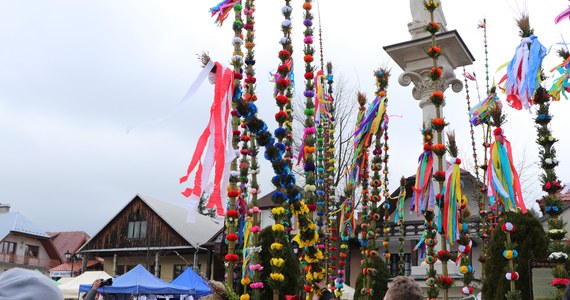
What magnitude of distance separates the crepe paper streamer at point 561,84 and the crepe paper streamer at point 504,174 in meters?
0.95

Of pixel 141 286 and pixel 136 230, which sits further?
pixel 136 230

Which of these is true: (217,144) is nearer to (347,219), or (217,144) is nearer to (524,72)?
(524,72)

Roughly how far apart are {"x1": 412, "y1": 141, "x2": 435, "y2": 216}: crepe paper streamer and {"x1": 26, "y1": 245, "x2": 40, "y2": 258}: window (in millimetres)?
46974

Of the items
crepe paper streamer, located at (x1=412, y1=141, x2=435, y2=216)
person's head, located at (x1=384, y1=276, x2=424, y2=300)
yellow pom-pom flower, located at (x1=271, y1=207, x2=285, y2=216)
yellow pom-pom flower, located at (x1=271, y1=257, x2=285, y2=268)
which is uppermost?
crepe paper streamer, located at (x1=412, y1=141, x2=435, y2=216)

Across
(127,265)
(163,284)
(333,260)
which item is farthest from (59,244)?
(333,260)

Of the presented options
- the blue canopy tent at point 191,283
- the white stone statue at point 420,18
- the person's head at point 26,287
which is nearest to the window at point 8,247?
the blue canopy tent at point 191,283

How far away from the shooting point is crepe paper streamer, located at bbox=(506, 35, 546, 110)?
7.00 m

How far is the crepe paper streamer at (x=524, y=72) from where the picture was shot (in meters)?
7.00

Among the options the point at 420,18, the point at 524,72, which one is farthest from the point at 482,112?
the point at 420,18

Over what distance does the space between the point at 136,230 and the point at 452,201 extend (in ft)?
110

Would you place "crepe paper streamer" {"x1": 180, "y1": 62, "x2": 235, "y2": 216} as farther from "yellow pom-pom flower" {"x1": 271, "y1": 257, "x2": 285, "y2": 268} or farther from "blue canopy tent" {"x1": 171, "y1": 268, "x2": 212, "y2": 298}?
"blue canopy tent" {"x1": 171, "y1": 268, "x2": 212, "y2": 298}

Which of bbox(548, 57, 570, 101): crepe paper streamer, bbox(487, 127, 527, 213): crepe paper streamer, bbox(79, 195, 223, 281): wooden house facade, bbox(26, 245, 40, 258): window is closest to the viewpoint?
bbox(487, 127, 527, 213): crepe paper streamer

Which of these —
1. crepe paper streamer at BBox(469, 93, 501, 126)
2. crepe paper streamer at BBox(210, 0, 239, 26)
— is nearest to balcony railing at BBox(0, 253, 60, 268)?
crepe paper streamer at BBox(210, 0, 239, 26)

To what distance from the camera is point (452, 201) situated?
6.96m
